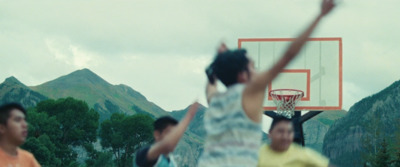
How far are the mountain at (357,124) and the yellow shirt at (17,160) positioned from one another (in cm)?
13680

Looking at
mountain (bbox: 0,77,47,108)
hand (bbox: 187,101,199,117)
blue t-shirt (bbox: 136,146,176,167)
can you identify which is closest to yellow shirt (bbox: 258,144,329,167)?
blue t-shirt (bbox: 136,146,176,167)

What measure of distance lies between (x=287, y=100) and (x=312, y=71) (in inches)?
92.6

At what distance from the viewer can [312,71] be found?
29.8 m

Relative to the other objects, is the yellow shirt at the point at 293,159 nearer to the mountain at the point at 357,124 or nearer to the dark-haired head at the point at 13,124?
the dark-haired head at the point at 13,124

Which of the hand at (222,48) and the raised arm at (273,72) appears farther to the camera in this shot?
the hand at (222,48)

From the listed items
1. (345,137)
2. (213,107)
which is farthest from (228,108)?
(345,137)

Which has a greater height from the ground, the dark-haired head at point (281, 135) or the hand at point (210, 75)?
the hand at point (210, 75)

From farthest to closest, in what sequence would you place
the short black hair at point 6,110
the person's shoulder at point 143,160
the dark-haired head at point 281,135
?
1. the dark-haired head at point 281,135
2. the person's shoulder at point 143,160
3. the short black hair at point 6,110

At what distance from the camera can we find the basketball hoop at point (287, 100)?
27828 mm

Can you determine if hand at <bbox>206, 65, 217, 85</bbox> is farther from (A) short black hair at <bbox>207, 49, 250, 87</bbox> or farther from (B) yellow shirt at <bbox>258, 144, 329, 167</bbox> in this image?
(B) yellow shirt at <bbox>258, 144, 329, 167</bbox>

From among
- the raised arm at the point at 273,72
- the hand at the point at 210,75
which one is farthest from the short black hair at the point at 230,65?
the raised arm at the point at 273,72

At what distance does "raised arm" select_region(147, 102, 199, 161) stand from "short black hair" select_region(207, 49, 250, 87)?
81cm

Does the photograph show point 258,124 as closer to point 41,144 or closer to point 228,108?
point 228,108

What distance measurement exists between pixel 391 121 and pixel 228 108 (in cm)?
14018
